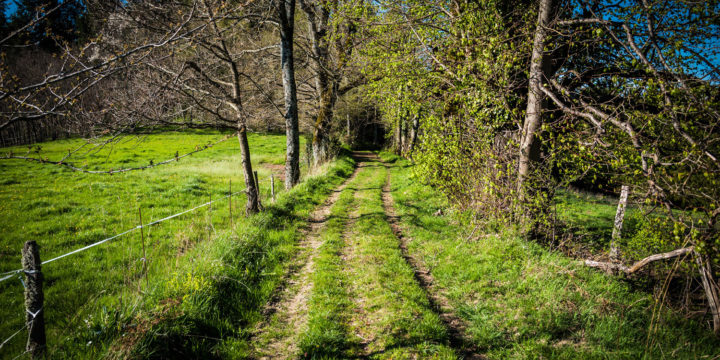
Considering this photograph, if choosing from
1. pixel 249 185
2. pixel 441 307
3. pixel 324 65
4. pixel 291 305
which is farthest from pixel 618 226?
pixel 324 65

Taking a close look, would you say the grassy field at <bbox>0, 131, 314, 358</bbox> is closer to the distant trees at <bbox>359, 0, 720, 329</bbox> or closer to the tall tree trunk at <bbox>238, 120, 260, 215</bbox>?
the tall tree trunk at <bbox>238, 120, 260, 215</bbox>

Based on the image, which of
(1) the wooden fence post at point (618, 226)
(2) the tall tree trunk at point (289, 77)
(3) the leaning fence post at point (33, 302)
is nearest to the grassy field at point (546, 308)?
(1) the wooden fence post at point (618, 226)

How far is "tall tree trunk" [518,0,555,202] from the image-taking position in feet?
20.3

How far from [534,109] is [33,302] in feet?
28.7

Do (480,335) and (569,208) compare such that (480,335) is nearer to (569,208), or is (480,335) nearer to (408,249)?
(408,249)

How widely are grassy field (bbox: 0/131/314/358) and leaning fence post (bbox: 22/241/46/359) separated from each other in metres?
0.22

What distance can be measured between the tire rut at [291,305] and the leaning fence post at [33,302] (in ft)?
7.56

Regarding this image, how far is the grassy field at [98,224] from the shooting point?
16.8 ft

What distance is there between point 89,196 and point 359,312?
49.2 feet

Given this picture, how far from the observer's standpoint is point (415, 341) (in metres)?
4.08

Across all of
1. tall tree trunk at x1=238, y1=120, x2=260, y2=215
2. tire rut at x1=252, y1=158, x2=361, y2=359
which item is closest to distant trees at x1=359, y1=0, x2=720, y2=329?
tire rut at x1=252, y1=158, x2=361, y2=359

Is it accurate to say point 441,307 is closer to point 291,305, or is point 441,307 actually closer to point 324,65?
point 291,305

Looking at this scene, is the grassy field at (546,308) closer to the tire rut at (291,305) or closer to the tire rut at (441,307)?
the tire rut at (441,307)

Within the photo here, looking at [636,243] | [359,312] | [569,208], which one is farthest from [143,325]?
[636,243]
